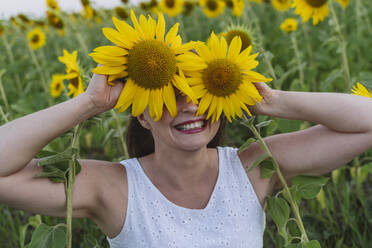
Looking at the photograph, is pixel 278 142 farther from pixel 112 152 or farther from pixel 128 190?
pixel 112 152

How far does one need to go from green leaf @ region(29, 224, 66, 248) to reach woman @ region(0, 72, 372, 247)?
0.22 feet

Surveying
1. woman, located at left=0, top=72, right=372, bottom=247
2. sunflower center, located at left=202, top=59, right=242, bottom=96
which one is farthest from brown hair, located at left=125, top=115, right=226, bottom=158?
sunflower center, located at left=202, top=59, right=242, bottom=96

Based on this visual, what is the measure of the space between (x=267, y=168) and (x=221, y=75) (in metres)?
0.36

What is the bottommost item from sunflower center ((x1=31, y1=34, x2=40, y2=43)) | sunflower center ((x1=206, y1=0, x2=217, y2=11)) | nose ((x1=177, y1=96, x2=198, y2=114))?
sunflower center ((x1=31, y1=34, x2=40, y2=43))

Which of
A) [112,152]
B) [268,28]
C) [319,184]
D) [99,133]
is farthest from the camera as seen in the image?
[268,28]

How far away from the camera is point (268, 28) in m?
4.94

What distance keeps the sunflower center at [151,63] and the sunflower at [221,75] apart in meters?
Result: 0.03

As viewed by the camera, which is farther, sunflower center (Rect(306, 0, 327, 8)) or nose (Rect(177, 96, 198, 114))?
sunflower center (Rect(306, 0, 327, 8))

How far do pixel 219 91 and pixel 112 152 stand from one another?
5.43ft

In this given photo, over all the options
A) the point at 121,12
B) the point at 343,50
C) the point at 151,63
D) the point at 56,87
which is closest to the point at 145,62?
the point at 151,63

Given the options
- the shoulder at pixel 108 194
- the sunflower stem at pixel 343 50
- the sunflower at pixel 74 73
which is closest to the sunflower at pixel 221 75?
the shoulder at pixel 108 194

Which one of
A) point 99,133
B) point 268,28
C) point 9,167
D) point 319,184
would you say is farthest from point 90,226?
point 268,28

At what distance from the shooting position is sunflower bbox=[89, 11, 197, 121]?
101 cm

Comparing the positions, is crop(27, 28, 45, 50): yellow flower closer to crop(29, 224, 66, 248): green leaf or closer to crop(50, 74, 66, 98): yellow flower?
crop(50, 74, 66, 98): yellow flower
